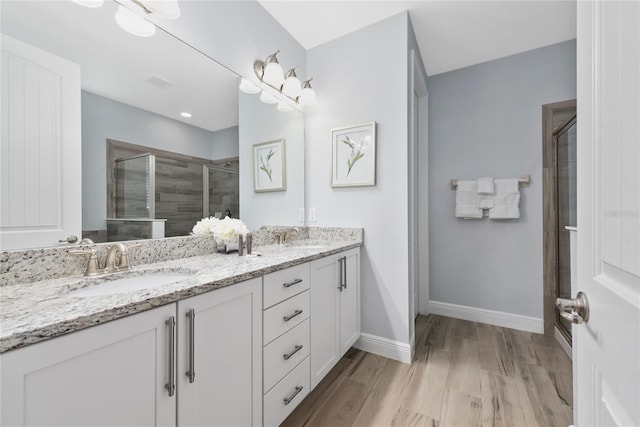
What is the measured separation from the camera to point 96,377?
656mm

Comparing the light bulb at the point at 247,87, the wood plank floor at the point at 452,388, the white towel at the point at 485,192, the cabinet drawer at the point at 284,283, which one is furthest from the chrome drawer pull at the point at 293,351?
the white towel at the point at 485,192

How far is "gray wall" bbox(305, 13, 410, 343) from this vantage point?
78.9 inches

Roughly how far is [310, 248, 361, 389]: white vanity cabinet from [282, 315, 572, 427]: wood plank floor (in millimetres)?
158

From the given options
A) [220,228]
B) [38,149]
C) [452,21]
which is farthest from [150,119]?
[452,21]

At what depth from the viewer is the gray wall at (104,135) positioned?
1072 mm

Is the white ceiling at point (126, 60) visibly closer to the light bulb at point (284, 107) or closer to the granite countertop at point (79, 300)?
the light bulb at point (284, 107)

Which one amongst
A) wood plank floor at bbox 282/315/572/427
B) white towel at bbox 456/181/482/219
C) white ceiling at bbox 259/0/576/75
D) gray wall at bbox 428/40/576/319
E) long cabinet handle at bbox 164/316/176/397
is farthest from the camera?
white towel at bbox 456/181/482/219

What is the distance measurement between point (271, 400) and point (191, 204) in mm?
1050

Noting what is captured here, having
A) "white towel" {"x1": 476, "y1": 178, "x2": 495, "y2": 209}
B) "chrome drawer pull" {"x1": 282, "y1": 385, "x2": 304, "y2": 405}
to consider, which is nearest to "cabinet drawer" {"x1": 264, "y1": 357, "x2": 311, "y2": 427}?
"chrome drawer pull" {"x1": 282, "y1": 385, "x2": 304, "y2": 405}

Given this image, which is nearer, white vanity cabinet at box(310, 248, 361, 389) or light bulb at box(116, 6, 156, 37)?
light bulb at box(116, 6, 156, 37)

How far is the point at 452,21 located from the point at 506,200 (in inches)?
61.8

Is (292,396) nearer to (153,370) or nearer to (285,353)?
(285,353)

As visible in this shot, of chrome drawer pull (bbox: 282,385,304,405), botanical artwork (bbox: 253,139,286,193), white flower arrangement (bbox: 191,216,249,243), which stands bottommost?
chrome drawer pull (bbox: 282,385,304,405)

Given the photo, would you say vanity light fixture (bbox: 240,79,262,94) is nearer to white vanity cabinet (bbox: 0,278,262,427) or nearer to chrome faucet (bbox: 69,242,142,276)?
chrome faucet (bbox: 69,242,142,276)
